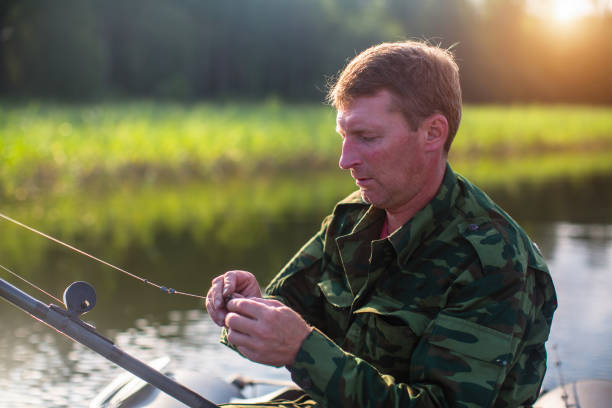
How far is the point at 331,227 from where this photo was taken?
8.63 feet

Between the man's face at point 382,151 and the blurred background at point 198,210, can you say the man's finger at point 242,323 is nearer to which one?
the man's face at point 382,151

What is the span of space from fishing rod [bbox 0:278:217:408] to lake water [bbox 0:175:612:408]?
194 cm

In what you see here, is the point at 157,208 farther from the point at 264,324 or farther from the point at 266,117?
the point at 266,117

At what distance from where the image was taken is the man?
1.95 metres

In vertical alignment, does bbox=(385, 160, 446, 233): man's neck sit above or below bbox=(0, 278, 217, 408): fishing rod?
above

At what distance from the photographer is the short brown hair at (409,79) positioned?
2.12m

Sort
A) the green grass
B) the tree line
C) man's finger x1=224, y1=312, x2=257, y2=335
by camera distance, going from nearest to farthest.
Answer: man's finger x1=224, y1=312, x2=257, y2=335 → the green grass → the tree line

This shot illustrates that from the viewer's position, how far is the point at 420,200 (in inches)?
91.1

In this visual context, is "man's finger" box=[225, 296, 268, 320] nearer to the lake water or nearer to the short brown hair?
the short brown hair

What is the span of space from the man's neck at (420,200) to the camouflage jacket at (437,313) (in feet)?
0.09

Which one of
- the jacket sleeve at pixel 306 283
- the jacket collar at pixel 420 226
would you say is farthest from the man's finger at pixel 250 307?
the jacket sleeve at pixel 306 283

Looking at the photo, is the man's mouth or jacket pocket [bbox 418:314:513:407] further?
the man's mouth

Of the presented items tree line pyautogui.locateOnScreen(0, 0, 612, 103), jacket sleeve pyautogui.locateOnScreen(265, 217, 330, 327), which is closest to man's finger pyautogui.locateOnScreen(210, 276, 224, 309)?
jacket sleeve pyautogui.locateOnScreen(265, 217, 330, 327)

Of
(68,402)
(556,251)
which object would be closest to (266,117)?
(556,251)
